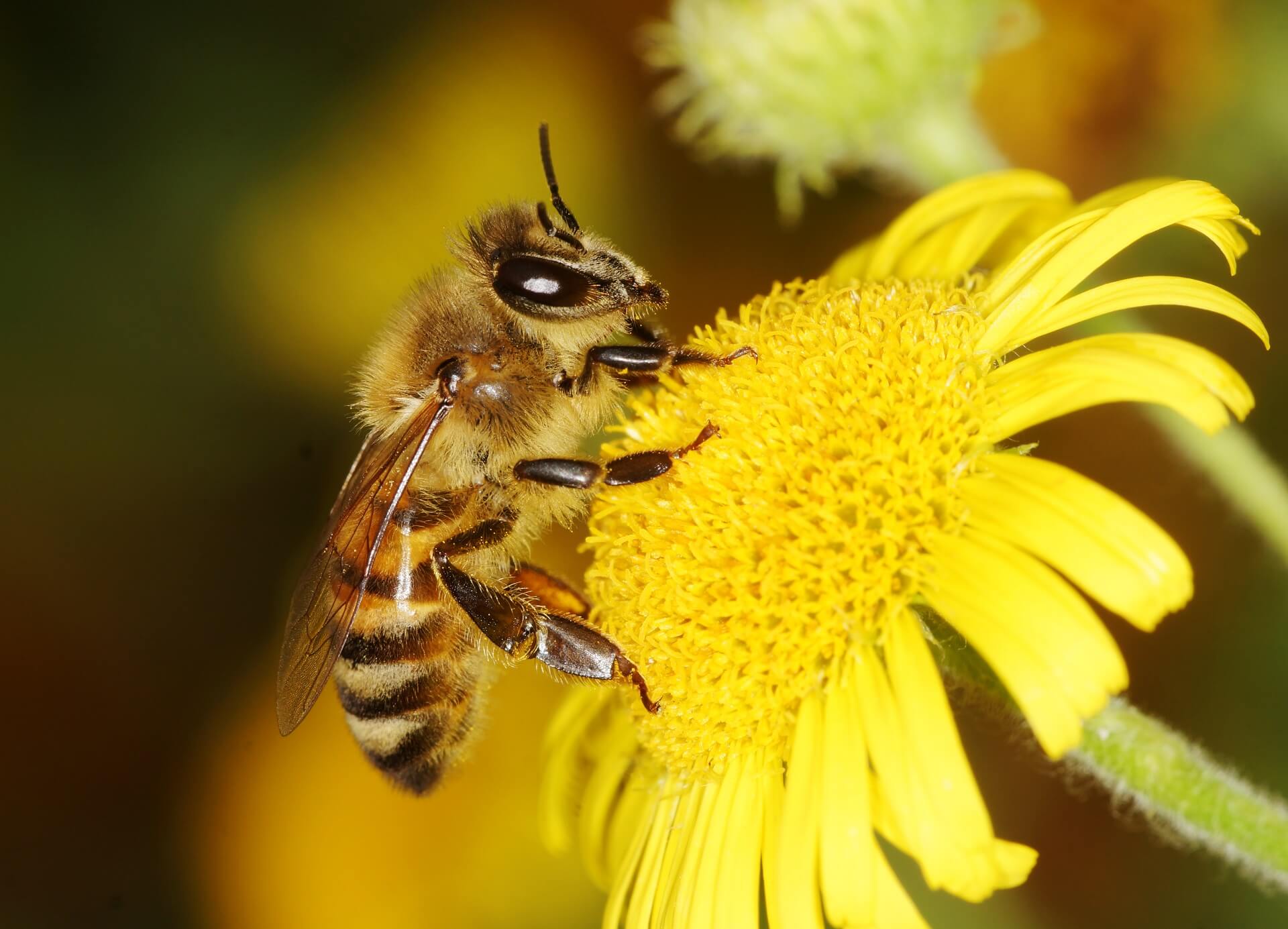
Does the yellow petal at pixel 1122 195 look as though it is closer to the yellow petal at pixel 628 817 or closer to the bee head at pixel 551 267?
the bee head at pixel 551 267

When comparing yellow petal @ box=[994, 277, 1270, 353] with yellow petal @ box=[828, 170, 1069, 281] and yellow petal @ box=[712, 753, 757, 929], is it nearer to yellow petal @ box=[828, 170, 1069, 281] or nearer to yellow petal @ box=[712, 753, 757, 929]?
yellow petal @ box=[828, 170, 1069, 281]

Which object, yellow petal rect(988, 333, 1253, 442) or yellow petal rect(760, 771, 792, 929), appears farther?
yellow petal rect(760, 771, 792, 929)

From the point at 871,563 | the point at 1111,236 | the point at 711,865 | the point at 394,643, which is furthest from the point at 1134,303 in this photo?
the point at 394,643

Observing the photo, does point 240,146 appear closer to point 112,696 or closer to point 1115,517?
point 112,696

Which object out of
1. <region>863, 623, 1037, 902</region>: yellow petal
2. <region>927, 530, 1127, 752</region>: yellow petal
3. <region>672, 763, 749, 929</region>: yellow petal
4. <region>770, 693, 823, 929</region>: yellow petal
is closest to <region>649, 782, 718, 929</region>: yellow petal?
<region>672, 763, 749, 929</region>: yellow petal

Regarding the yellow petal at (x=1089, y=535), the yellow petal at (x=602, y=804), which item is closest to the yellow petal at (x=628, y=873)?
the yellow petal at (x=602, y=804)

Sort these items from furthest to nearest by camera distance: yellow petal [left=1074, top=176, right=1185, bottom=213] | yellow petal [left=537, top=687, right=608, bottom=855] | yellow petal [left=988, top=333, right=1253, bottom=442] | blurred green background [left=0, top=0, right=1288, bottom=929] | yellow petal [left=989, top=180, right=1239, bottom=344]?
blurred green background [left=0, top=0, right=1288, bottom=929] → yellow petal [left=537, top=687, right=608, bottom=855] → yellow petal [left=1074, top=176, right=1185, bottom=213] → yellow petal [left=989, top=180, right=1239, bottom=344] → yellow petal [left=988, top=333, right=1253, bottom=442]

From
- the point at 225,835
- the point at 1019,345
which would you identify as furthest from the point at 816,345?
the point at 225,835
